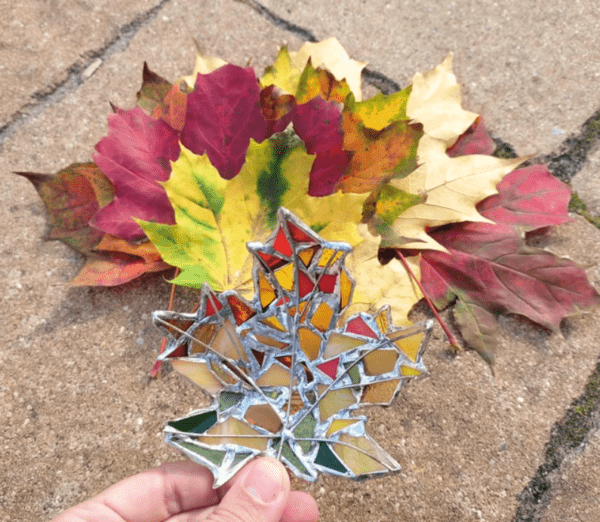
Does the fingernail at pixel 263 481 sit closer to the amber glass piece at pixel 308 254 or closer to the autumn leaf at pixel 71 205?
the amber glass piece at pixel 308 254

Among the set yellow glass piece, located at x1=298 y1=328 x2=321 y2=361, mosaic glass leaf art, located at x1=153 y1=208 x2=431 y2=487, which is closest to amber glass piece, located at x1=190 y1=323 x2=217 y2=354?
mosaic glass leaf art, located at x1=153 y1=208 x2=431 y2=487

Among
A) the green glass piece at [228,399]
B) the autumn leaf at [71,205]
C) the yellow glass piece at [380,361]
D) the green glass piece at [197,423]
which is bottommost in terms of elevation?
the autumn leaf at [71,205]

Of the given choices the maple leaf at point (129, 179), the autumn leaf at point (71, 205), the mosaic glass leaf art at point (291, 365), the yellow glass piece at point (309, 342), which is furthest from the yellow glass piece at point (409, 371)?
the autumn leaf at point (71, 205)

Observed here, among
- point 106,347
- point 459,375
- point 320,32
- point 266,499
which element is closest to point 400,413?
point 459,375

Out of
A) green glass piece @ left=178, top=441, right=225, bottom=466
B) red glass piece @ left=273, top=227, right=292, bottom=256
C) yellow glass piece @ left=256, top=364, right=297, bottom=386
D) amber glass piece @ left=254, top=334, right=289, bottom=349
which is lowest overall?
green glass piece @ left=178, top=441, right=225, bottom=466

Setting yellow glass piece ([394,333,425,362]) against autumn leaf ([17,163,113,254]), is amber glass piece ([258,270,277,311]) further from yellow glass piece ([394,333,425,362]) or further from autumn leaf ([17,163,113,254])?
autumn leaf ([17,163,113,254])

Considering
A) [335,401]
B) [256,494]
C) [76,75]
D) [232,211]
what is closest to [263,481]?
[256,494]
